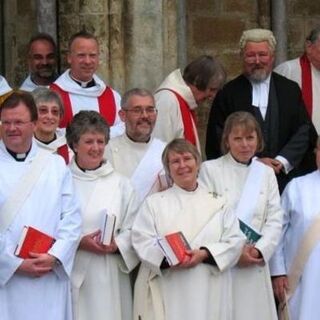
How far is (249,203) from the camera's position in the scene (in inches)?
268

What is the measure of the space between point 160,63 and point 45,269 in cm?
232

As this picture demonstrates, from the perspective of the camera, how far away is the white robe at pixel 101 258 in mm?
6473

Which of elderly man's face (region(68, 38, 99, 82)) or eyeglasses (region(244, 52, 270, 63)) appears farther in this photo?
eyeglasses (region(244, 52, 270, 63))

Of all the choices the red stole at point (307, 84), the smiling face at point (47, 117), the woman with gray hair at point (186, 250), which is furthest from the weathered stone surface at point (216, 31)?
the woman with gray hair at point (186, 250)

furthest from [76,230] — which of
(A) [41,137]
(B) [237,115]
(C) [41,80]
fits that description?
(C) [41,80]

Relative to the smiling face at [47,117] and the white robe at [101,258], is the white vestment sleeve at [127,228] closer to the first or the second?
the white robe at [101,258]

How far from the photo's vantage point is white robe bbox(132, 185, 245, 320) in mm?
6441

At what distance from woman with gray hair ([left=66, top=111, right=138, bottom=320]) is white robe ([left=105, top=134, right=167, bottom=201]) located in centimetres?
42

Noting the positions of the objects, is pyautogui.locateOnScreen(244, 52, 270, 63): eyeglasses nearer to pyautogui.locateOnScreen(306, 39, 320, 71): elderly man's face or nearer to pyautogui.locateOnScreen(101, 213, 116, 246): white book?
pyautogui.locateOnScreen(306, 39, 320, 71): elderly man's face

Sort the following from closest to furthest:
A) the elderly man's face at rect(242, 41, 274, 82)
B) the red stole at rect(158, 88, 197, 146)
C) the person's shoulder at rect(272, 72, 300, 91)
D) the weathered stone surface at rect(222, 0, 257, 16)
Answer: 1. the red stole at rect(158, 88, 197, 146)
2. the elderly man's face at rect(242, 41, 274, 82)
3. the person's shoulder at rect(272, 72, 300, 91)
4. the weathered stone surface at rect(222, 0, 257, 16)

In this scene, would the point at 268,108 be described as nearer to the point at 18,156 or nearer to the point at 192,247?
the point at 192,247

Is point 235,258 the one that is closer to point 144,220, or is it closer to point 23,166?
point 144,220

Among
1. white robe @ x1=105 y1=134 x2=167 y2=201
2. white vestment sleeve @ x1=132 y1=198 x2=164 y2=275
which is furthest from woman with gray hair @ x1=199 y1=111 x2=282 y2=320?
white vestment sleeve @ x1=132 y1=198 x2=164 y2=275

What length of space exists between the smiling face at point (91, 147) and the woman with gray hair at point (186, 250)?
13.9 inches
